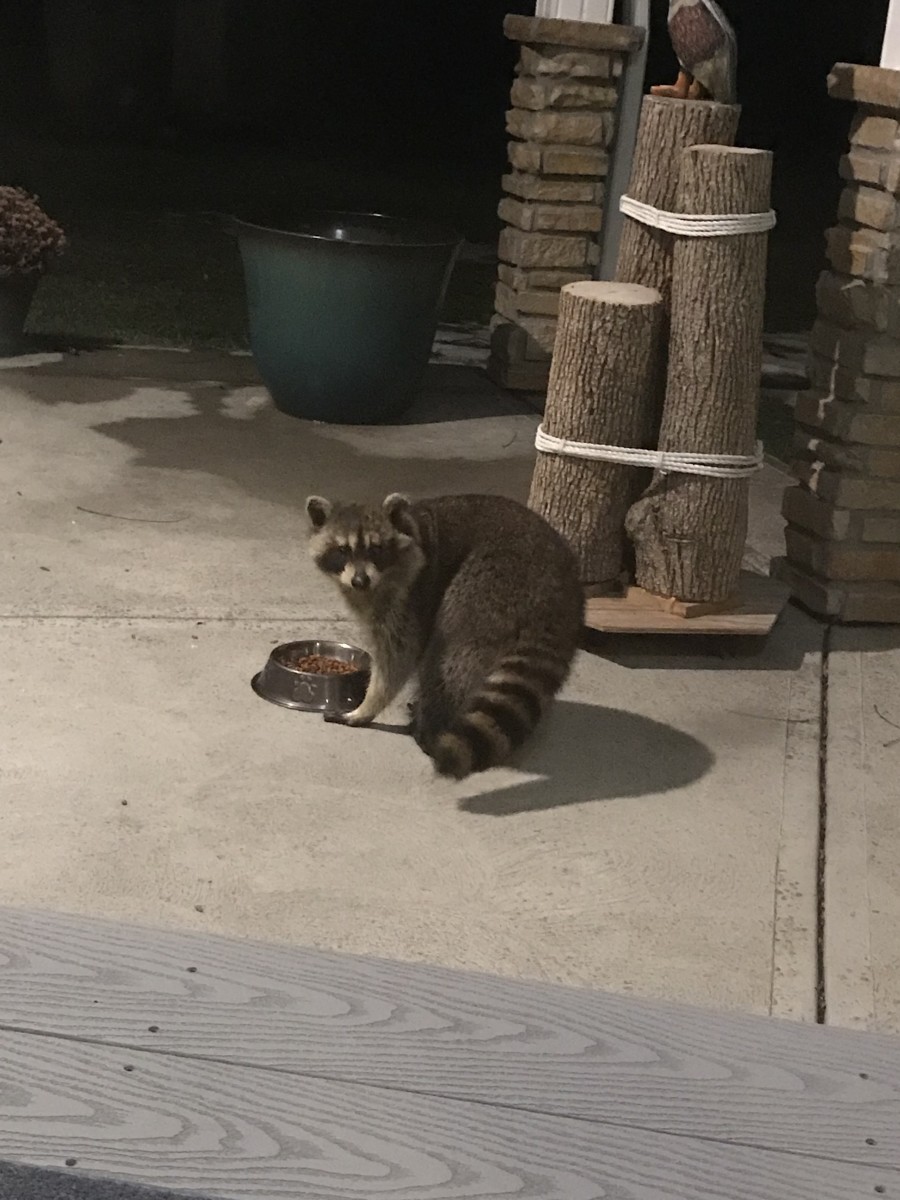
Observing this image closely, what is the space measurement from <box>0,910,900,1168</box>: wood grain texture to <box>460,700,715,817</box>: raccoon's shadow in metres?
1.25

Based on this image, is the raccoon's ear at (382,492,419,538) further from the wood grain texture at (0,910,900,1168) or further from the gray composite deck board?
the gray composite deck board

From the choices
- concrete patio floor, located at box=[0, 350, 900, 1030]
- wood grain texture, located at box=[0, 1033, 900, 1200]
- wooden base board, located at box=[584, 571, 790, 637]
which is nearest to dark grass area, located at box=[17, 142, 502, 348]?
concrete patio floor, located at box=[0, 350, 900, 1030]

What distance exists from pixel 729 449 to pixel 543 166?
10.4 ft

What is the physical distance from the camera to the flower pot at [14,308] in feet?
24.4

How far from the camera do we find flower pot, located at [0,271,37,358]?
7.43 m

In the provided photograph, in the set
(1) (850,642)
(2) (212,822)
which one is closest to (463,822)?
(2) (212,822)

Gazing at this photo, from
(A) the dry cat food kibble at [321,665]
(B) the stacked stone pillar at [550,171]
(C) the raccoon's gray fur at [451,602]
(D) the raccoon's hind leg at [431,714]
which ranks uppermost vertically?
(B) the stacked stone pillar at [550,171]

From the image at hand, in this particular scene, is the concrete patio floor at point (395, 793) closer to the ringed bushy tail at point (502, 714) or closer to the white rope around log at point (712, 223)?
the ringed bushy tail at point (502, 714)

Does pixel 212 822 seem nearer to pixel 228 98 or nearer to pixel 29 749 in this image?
pixel 29 749

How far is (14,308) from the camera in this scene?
7.53 m

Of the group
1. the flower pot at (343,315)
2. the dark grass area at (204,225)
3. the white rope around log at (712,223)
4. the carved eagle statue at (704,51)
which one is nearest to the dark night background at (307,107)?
the dark grass area at (204,225)

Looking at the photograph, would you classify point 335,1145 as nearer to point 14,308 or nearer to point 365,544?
point 365,544

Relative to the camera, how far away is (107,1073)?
232 centimetres

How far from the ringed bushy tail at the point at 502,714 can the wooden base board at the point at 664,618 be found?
26.2 inches
